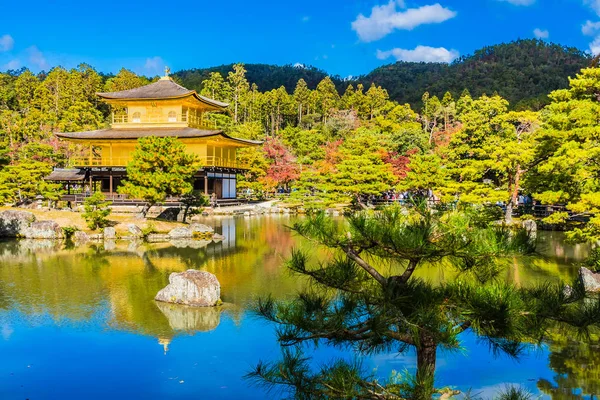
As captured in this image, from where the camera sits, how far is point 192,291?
9.59m

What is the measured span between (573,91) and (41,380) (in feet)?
43.4

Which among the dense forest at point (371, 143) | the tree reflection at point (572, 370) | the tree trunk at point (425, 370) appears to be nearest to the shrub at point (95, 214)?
the dense forest at point (371, 143)

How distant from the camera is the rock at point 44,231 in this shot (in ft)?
60.7

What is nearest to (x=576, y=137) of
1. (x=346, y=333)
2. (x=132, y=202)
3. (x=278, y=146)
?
(x=346, y=333)

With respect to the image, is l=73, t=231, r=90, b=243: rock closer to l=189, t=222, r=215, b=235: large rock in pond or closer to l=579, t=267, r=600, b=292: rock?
l=189, t=222, r=215, b=235: large rock in pond

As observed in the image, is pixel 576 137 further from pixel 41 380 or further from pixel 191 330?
pixel 41 380

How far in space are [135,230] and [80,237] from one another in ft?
6.18

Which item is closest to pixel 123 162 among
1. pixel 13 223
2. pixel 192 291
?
pixel 13 223

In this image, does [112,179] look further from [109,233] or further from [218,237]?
[218,237]

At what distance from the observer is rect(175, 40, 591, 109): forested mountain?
212 feet

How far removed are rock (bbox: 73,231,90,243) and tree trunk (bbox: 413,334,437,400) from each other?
16824 millimetres

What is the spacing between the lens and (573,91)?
43.1ft

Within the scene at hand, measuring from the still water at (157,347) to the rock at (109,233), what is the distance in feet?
18.1

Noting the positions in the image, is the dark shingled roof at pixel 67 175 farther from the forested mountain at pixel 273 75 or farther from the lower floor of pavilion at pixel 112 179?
Result: the forested mountain at pixel 273 75
